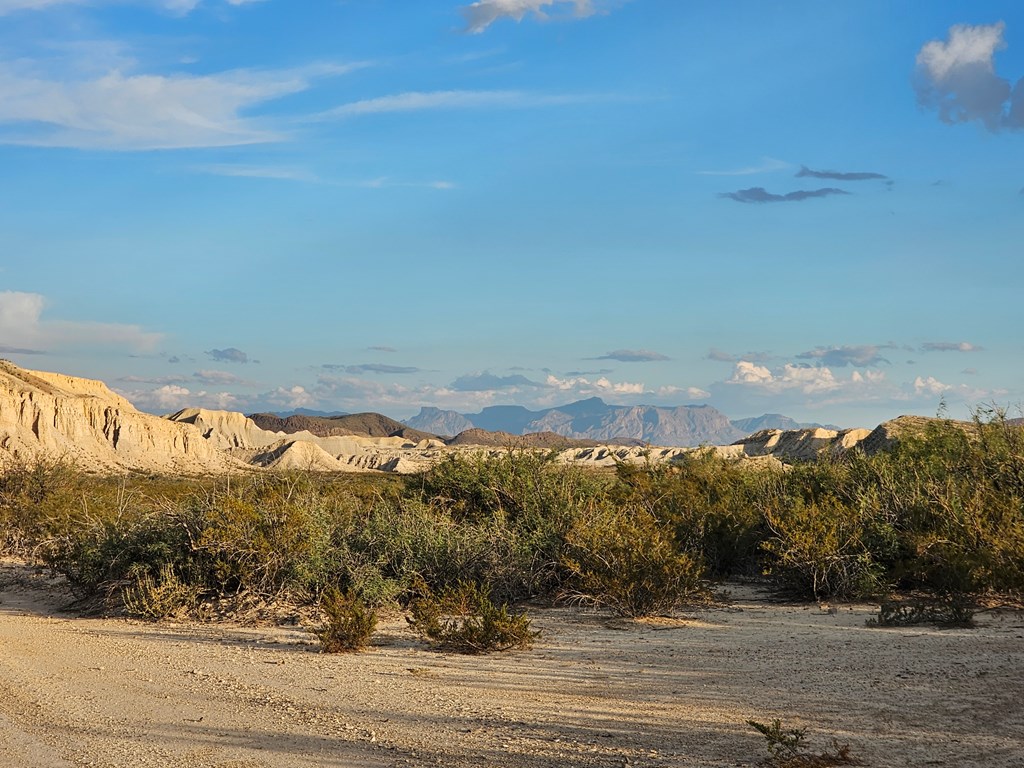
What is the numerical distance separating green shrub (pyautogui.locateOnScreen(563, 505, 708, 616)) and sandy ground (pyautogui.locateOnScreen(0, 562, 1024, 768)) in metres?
0.61

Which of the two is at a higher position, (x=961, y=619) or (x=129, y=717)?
(x=961, y=619)

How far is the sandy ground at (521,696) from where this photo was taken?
7.17 meters

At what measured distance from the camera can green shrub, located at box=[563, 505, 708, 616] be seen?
13578 millimetres

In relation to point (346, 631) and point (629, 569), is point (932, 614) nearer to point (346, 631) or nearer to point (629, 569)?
point (629, 569)

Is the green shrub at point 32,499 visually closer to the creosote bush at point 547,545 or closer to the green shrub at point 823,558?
the creosote bush at point 547,545

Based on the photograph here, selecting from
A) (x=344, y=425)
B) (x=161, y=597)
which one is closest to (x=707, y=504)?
(x=161, y=597)

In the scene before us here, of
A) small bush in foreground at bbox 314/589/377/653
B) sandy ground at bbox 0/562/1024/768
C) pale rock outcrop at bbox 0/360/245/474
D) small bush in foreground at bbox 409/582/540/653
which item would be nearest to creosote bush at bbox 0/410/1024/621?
sandy ground at bbox 0/562/1024/768

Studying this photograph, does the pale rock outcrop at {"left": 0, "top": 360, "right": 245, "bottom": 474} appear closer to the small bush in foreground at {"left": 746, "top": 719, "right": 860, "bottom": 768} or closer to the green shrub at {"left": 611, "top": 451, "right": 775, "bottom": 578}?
the green shrub at {"left": 611, "top": 451, "right": 775, "bottom": 578}

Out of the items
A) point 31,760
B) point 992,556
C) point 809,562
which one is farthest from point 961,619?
point 31,760

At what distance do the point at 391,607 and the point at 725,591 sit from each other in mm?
5646

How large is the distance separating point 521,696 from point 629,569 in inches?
203

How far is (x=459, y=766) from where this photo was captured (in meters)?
6.79

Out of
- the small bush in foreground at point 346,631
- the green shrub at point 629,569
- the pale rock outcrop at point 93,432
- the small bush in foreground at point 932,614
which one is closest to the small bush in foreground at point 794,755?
Answer: the small bush in foreground at point 346,631

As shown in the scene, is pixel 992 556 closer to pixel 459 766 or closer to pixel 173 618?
pixel 459 766
